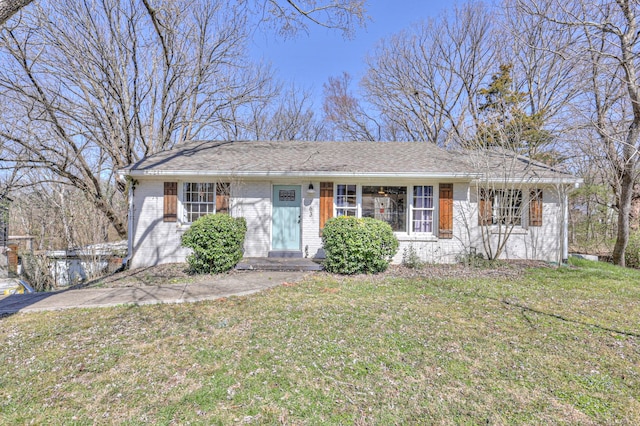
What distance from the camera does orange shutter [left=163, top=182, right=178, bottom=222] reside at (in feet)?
26.8

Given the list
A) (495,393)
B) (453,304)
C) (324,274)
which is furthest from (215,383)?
(324,274)

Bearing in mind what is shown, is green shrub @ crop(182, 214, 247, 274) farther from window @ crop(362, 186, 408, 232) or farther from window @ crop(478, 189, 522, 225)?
window @ crop(478, 189, 522, 225)

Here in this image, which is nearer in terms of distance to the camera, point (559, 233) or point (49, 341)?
point (49, 341)

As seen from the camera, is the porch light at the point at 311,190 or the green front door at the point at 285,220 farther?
the green front door at the point at 285,220

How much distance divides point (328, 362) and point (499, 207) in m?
7.25

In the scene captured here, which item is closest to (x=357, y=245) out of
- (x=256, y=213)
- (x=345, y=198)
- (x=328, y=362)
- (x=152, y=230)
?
(x=345, y=198)

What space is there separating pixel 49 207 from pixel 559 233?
623 inches

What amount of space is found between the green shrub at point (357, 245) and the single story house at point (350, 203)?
1423 millimetres

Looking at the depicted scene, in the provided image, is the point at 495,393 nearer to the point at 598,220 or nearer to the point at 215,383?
the point at 215,383

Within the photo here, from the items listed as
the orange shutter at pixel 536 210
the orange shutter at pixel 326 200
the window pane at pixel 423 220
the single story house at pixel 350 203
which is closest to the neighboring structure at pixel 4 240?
the single story house at pixel 350 203

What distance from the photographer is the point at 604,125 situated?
830 cm

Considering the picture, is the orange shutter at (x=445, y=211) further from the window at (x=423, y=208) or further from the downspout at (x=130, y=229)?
the downspout at (x=130, y=229)

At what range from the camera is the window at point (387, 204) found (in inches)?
335

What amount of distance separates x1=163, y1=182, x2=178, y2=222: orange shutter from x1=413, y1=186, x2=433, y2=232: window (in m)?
7.17
